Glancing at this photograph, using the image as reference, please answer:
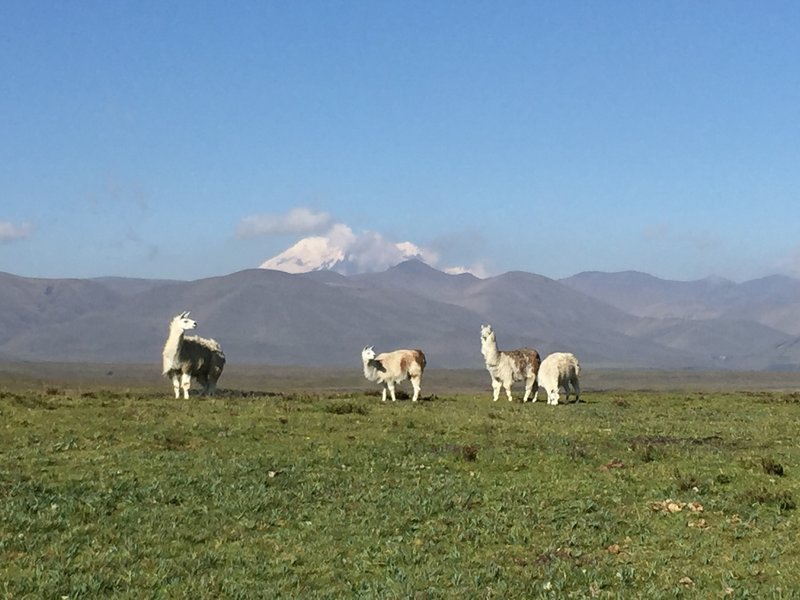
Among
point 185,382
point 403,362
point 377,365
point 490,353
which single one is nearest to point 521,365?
point 490,353

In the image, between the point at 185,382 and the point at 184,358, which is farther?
the point at 184,358

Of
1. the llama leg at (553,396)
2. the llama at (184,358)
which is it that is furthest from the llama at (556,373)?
the llama at (184,358)

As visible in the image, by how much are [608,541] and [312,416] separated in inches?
566

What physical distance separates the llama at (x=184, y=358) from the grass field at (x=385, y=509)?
7.77m

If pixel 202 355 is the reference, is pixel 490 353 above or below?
below

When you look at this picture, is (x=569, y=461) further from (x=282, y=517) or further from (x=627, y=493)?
(x=282, y=517)

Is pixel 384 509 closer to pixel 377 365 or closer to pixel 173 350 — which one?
pixel 173 350

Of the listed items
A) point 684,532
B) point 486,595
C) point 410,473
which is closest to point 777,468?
point 684,532

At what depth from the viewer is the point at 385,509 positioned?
1569 cm

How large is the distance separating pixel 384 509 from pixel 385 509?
2cm

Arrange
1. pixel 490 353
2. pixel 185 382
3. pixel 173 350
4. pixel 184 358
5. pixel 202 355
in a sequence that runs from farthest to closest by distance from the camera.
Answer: pixel 490 353 → pixel 202 355 → pixel 184 358 → pixel 185 382 → pixel 173 350

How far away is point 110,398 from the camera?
32562 mm

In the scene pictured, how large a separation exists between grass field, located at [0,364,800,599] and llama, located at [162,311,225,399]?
7.77m

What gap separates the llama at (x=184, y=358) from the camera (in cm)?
3375
